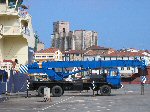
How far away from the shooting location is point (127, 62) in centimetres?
3478

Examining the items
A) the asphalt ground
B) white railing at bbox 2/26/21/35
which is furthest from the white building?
the asphalt ground

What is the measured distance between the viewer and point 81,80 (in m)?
34.0

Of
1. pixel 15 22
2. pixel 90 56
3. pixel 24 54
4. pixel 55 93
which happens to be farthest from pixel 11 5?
pixel 90 56

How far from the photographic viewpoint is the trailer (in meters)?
33.2

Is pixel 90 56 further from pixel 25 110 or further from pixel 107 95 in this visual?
pixel 25 110

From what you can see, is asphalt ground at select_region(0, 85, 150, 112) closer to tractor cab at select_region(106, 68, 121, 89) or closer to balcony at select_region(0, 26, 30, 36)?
tractor cab at select_region(106, 68, 121, 89)

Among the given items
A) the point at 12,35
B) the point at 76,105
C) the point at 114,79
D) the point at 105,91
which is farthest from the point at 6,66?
the point at 76,105

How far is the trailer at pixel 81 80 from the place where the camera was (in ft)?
109

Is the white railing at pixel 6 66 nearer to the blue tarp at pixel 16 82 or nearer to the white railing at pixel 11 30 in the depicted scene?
the blue tarp at pixel 16 82

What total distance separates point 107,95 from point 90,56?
5153 inches

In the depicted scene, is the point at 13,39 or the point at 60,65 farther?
the point at 13,39

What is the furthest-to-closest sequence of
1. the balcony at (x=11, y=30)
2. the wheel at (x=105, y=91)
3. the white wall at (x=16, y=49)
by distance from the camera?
the white wall at (x=16, y=49) < the balcony at (x=11, y=30) < the wheel at (x=105, y=91)

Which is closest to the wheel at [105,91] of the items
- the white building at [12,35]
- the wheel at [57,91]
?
the wheel at [57,91]

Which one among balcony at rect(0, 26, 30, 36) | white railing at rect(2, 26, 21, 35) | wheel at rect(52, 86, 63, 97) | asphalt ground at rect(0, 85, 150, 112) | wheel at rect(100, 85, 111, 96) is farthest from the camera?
white railing at rect(2, 26, 21, 35)
